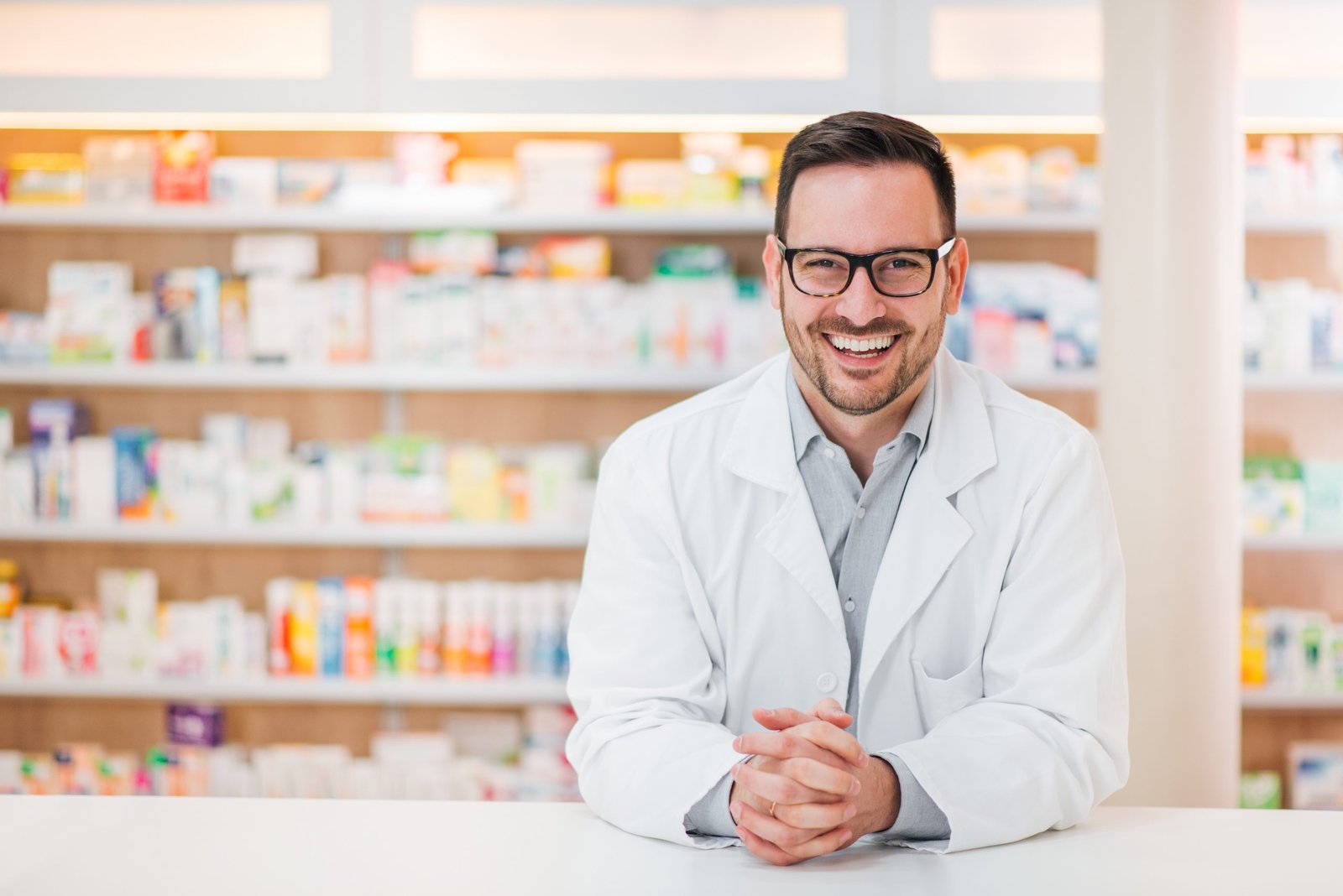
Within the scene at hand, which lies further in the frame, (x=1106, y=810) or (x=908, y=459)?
(x=908, y=459)

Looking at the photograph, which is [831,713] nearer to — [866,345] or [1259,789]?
[866,345]

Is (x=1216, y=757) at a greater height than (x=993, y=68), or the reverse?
(x=993, y=68)

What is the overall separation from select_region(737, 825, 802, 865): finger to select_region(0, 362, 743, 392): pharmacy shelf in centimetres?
228

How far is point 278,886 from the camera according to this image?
3.31ft

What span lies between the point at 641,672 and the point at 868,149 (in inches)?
27.8

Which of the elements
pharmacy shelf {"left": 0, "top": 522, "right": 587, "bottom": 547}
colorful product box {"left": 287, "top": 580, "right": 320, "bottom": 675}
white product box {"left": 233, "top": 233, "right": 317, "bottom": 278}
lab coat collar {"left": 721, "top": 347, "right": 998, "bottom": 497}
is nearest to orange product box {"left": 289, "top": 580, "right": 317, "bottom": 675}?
colorful product box {"left": 287, "top": 580, "right": 320, "bottom": 675}

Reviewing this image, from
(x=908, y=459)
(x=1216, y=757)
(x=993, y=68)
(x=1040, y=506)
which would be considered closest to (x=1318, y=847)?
(x=1040, y=506)

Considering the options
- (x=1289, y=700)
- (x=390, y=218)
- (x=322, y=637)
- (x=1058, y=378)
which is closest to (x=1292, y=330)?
(x=1058, y=378)

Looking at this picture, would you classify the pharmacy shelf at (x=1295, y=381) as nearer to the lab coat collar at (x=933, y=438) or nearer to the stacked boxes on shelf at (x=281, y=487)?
the stacked boxes on shelf at (x=281, y=487)

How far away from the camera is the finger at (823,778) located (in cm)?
109

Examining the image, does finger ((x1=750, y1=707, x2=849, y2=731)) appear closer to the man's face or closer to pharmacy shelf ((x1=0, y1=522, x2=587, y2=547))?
the man's face

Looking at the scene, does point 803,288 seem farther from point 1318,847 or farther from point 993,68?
point 993,68

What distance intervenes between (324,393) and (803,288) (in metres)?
2.55

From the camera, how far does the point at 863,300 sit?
1394 millimetres
